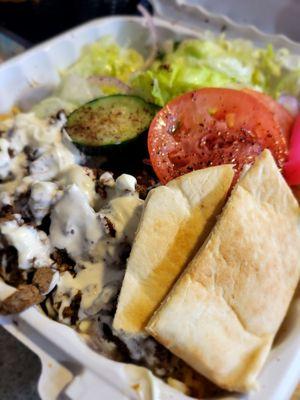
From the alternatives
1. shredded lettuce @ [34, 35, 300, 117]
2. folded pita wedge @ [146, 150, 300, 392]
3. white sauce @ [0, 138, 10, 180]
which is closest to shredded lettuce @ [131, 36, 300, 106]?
shredded lettuce @ [34, 35, 300, 117]

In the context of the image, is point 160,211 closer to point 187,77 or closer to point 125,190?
point 125,190

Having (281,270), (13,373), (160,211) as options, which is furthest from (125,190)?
(13,373)

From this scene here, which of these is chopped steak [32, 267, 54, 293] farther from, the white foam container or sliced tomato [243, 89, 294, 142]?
sliced tomato [243, 89, 294, 142]

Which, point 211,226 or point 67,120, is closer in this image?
point 211,226

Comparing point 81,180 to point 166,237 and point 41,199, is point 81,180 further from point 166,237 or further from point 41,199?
point 166,237

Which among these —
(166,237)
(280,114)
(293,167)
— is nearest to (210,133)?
(293,167)

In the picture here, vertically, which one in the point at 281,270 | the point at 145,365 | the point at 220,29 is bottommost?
the point at 145,365

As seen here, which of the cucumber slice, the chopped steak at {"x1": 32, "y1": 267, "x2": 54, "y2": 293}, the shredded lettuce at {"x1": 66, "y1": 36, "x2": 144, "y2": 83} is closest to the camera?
the chopped steak at {"x1": 32, "y1": 267, "x2": 54, "y2": 293}
